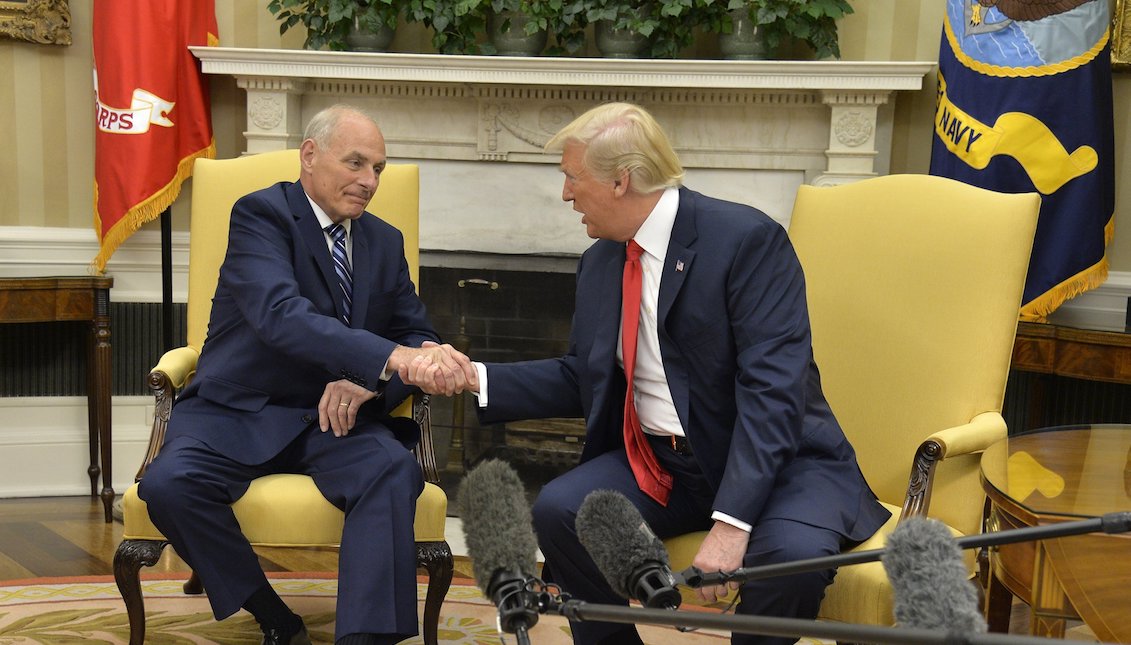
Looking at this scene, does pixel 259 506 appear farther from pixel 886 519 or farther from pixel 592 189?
pixel 886 519

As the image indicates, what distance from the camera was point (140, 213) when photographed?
4.10 m

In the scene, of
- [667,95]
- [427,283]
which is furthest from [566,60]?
[427,283]

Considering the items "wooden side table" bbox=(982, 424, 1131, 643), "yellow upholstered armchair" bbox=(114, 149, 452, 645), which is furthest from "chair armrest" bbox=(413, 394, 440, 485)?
"wooden side table" bbox=(982, 424, 1131, 643)

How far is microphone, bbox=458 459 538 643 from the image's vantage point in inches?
36.6

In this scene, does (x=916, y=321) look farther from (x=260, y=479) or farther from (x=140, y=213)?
(x=140, y=213)

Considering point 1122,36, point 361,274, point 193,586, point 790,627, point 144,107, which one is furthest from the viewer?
point 144,107

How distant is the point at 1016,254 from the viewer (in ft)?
7.85

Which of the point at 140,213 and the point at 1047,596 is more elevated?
the point at 140,213

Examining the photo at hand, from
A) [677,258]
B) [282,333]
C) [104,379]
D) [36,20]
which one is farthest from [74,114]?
[677,258]

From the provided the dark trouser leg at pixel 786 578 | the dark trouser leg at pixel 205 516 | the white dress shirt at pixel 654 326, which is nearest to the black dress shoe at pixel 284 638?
the dark trouser leg at pixel 205 516

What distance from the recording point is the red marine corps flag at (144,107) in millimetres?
3990

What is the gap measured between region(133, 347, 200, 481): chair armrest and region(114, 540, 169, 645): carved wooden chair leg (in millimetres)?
170

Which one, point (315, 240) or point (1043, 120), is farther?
point (1043, 120)

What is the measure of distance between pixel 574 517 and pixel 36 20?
3167 mm
